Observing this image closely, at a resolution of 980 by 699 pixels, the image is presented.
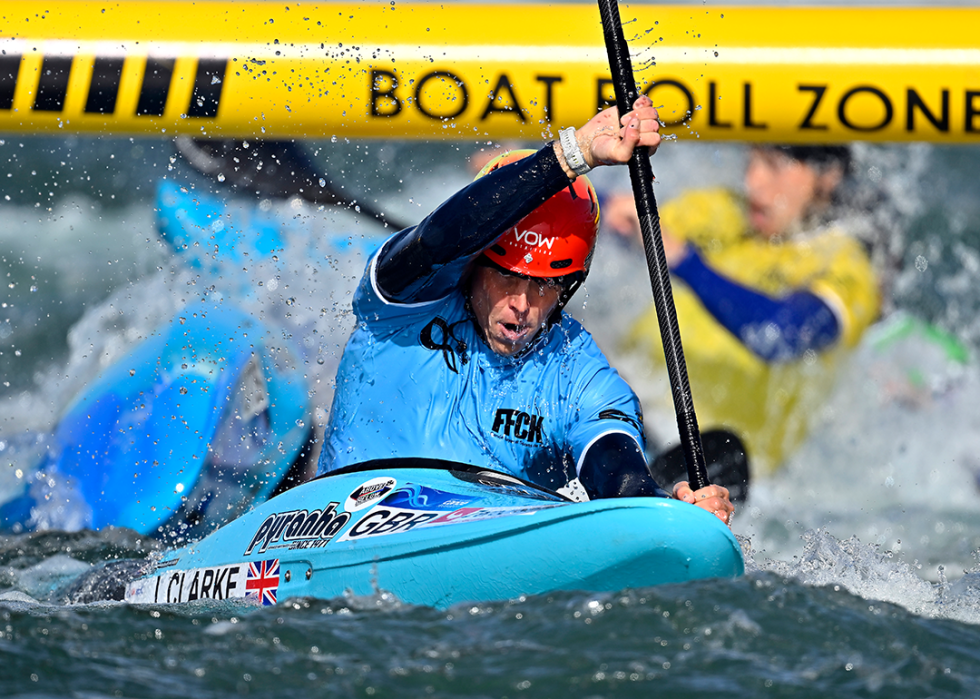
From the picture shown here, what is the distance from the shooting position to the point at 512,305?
9.84ft

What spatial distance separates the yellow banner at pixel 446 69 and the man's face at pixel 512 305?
4.53 feet

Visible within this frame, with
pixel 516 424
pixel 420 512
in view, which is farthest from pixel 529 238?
pixel 420 512

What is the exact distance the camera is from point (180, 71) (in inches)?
167

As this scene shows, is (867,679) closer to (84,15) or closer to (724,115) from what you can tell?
(724,115)

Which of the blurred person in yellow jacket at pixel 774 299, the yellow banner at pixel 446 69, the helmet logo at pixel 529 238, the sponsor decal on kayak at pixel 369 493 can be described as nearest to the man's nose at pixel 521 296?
the helmet logo at pixel 529 238

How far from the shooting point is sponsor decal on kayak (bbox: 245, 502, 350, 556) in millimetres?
2791

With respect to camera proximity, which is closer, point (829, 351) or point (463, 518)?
point (463, 518)

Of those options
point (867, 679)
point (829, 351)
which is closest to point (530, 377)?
point (867, 679)

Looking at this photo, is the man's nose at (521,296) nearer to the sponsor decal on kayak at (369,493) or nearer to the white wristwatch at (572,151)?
the white wristwatch at (572,151)

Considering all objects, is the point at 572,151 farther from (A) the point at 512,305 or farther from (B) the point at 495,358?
(B) the point at 495,358

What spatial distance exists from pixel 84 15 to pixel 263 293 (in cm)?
137

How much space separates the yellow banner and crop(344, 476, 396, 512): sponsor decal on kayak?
1827 mm

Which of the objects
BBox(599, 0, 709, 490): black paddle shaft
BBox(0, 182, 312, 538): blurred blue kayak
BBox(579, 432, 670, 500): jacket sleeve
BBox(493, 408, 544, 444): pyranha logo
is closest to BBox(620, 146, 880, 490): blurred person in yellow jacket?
BBox(0, 182, 312, 538): blurred blue kayak

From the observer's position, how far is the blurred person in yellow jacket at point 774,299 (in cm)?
561
